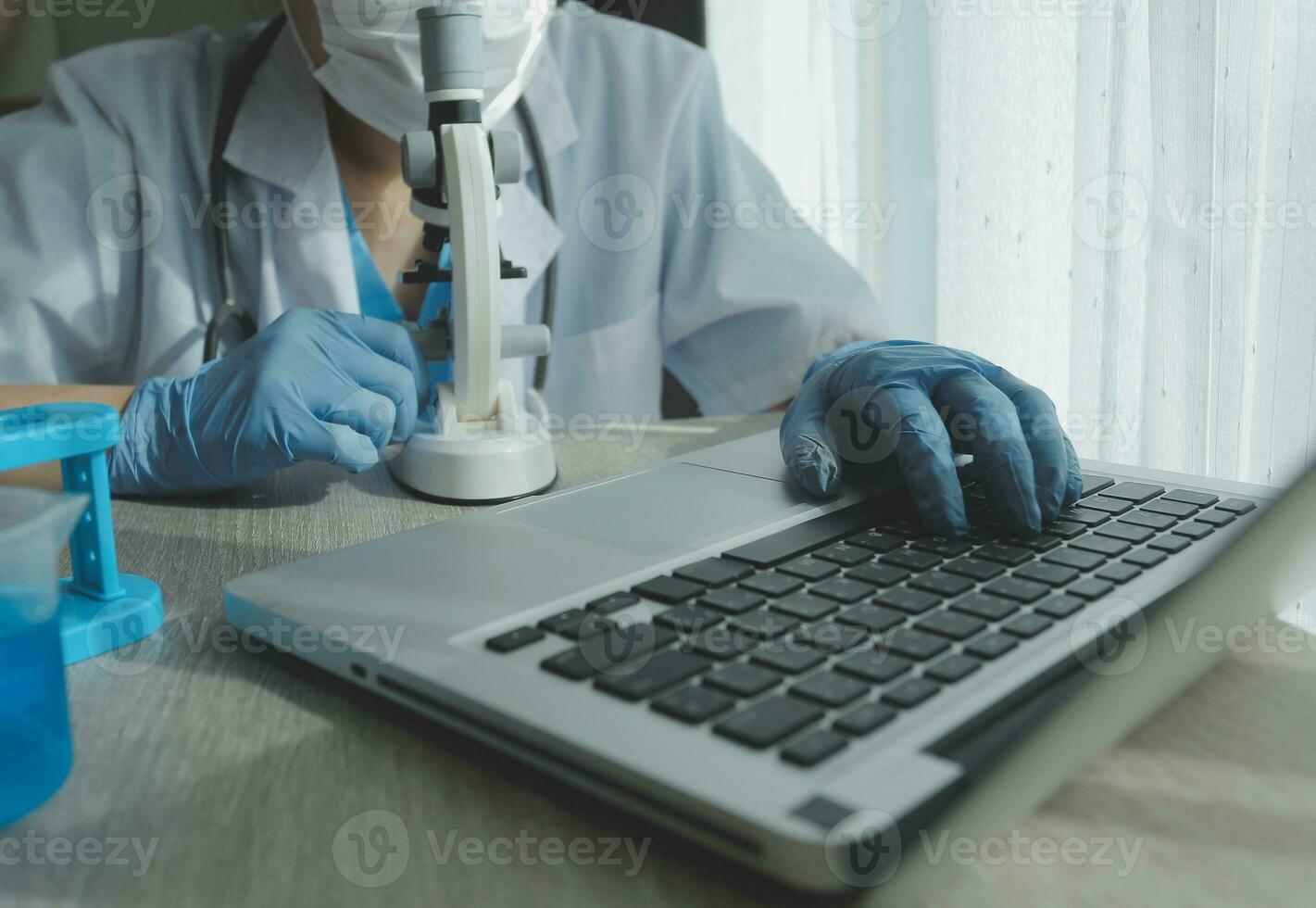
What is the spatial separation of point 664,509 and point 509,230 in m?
0.74

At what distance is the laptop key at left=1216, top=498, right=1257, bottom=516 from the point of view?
525 mm

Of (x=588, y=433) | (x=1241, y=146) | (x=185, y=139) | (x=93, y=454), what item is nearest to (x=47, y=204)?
(x=185, y=139)

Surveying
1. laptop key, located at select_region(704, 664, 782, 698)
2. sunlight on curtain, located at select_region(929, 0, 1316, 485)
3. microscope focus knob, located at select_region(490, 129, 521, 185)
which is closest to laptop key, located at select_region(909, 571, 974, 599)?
laptop key, located at select_region(704, 664, 782, 698)

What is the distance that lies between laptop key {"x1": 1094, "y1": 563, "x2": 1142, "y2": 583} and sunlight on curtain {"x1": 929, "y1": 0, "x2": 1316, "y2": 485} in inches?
19.7

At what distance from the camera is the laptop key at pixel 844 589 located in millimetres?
413

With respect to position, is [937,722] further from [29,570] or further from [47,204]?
[47,204]

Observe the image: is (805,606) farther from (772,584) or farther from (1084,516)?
(1084,516)

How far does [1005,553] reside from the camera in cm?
48

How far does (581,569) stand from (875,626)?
148 millimetres

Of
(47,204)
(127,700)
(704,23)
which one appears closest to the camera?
(127,700)

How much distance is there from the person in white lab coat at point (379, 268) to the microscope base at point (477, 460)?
0.14 feet

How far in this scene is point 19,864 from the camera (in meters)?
0.31

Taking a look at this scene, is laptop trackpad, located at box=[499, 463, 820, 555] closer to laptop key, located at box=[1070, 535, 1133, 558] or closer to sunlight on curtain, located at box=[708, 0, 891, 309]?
laptop key, located at box=[1070, 535, 1133, 558]

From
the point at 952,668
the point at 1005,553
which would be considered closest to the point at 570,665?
the point at 952,668
